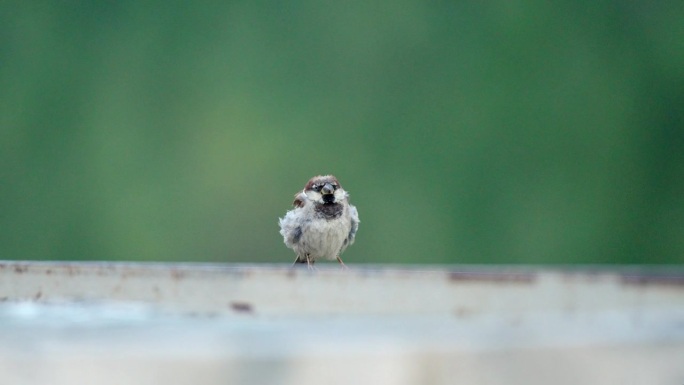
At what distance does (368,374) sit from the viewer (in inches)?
18.1

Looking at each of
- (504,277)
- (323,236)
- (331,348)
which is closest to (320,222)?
(323,236)

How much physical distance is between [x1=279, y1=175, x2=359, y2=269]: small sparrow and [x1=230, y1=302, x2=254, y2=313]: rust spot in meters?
1.56

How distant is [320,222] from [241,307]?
1.58 m

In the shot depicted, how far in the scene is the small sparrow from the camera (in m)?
2.27

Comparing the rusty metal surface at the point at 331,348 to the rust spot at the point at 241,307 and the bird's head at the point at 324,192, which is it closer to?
the rust spot at the point at 241,307

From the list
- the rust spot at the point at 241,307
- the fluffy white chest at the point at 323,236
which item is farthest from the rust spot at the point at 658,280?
the fluffy white chest at the point at 323,236

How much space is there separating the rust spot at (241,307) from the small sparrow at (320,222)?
1.56 meters

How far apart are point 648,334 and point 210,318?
10.5 inches

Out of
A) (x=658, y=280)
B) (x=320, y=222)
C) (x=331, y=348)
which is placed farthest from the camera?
(x=320, y=222)

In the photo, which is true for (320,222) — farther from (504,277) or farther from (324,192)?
(504,277)

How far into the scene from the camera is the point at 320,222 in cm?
227

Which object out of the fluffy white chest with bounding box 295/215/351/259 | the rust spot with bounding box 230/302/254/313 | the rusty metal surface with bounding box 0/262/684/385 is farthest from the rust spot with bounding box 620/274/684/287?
the fluffy white chest with bounding box 295/215/351/259

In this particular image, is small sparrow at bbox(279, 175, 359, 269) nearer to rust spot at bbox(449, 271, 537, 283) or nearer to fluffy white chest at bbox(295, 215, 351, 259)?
fluffy white chest at bbox(295, 215, 351, 259)

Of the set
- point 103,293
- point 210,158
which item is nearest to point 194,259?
point 210,158
